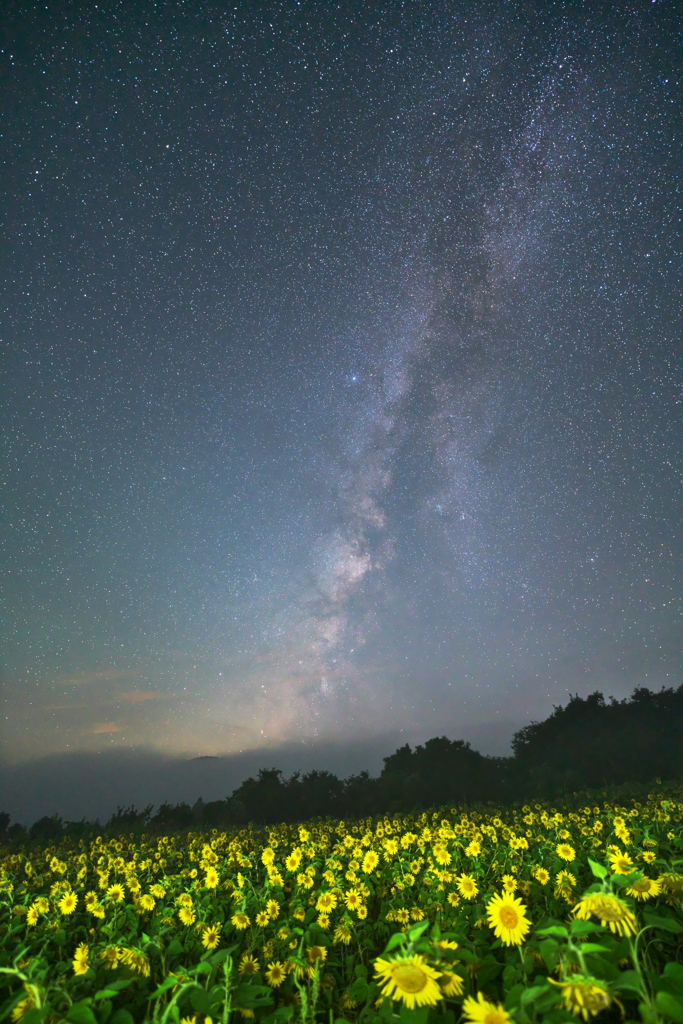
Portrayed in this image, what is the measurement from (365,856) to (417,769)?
Result: 24.5m

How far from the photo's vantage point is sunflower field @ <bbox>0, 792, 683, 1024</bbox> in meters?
1.59

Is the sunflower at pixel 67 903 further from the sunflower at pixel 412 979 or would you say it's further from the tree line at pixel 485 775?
the tree line at pixel 485 775

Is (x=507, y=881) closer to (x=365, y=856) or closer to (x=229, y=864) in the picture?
(x=365, y=856)

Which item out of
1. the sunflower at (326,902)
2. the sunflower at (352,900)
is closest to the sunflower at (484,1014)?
the sunflower at (352,900)

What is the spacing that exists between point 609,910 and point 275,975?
2481 mm

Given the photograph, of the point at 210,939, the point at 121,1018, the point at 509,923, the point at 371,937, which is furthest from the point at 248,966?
the point at 509,923

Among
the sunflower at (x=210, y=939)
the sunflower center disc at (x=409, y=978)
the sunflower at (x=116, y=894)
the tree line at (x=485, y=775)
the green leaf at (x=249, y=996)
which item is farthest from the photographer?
the tree line at (x=485, y=775)

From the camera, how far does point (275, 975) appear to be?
2971 mm

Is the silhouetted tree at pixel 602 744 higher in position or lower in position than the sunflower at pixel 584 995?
lower

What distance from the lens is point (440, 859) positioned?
4781mm

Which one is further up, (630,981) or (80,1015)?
(630,981)

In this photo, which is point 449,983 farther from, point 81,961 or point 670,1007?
point 81,961

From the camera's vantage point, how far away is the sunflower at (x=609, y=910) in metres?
1.66

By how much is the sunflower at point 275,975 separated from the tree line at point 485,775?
17.1 meters
